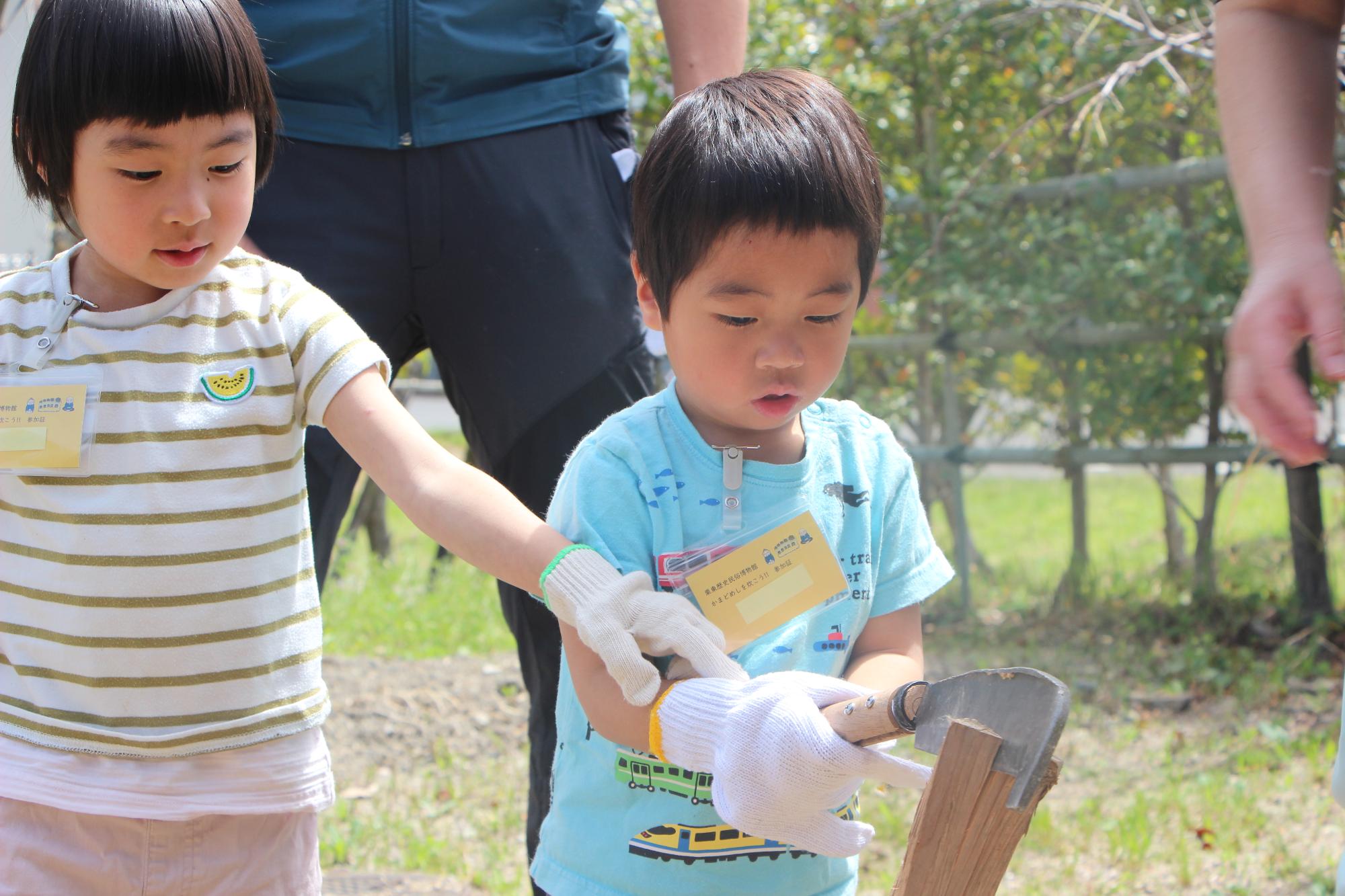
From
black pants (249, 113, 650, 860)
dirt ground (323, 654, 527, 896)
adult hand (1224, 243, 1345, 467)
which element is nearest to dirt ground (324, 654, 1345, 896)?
dirt ground (323, 654, 527, 896)

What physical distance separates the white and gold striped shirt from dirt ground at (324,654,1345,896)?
1.24 m

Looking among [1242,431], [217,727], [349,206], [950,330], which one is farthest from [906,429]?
[217,727]

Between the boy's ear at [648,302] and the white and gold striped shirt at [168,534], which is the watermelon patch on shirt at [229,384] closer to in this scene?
the white and gold striped shirt at [168,534]

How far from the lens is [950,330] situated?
462 cm

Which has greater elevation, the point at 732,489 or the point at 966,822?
the point at 732,489

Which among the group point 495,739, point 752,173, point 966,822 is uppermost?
point 752,173

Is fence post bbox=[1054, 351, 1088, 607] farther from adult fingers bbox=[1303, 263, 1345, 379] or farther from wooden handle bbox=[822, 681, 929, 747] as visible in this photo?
wooden handle bbox=[822, 681, 929, 747]

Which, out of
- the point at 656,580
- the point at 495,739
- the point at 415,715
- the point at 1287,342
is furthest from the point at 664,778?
the point at 415,715

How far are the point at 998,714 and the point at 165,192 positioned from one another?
3.29 feet

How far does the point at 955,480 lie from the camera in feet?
15.7

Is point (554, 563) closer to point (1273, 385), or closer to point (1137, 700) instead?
point (1273, 385)

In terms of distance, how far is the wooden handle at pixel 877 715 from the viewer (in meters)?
1.13

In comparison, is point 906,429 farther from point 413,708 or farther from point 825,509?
point 825,509

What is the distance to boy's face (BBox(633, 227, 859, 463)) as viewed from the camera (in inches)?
53.6
